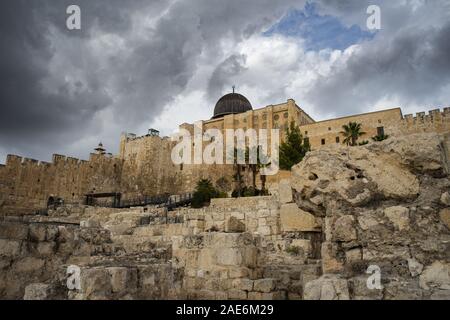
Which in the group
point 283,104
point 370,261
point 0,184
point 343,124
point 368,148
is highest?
point 283,104

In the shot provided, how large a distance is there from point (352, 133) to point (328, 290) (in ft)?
124

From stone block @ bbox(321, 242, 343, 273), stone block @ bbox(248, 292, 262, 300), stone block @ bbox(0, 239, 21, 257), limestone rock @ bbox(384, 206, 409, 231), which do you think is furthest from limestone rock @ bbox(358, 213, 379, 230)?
stone block @ bbox(0, 239, 21, 257)

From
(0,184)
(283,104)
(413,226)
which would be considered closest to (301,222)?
(413,226)

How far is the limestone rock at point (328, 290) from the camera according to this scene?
346cm

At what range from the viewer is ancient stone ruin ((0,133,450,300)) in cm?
364

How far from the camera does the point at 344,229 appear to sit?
441 cm

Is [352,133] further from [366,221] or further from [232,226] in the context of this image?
[366,221]

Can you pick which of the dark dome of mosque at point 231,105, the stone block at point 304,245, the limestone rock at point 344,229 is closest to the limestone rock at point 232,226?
the stone block at point 304,245

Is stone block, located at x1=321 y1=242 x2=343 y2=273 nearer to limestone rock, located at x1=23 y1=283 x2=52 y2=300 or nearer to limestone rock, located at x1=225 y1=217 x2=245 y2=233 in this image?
limestone rock, located at x1=225 y1=217 x2=245 y2=233

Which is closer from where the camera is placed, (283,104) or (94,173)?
(94,173)

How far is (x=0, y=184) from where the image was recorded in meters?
30.0

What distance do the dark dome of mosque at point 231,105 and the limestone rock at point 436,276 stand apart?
51.4 m
